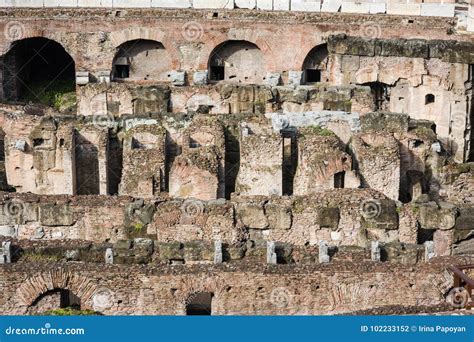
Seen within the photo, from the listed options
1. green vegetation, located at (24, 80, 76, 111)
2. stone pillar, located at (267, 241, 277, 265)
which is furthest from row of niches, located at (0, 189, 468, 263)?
green vegetation, located at (24, 80, 76, 111)

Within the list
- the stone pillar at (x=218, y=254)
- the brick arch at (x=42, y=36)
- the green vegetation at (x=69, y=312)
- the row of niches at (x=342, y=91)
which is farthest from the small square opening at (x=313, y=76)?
the green vegetation at (x=69, y=312)

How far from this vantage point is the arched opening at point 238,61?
41.1 meters

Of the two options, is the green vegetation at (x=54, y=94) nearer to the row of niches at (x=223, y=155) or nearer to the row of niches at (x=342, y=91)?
the row of niches at (x=342, y=91)

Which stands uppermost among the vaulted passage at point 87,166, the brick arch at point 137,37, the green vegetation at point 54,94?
the brick arch at point 137,37

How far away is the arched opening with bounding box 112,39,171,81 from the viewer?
41.0m

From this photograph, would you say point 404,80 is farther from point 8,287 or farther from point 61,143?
point 8,287

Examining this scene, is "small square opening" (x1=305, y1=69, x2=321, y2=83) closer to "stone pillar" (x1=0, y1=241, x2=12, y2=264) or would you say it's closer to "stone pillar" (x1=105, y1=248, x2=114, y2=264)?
"stone pillar" (x1=105, y1=248, x2=114, y2=264)

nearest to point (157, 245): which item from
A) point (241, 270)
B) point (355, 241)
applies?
point (241, 270)

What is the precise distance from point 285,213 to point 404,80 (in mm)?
11734

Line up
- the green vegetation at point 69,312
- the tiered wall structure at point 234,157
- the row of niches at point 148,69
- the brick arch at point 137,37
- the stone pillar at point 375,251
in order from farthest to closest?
the row of niches at point 148,69 < the brick arch at point 137,37 < the stone pillar at point 375,251 < the tiered wall structure at point 234,157 < the green vegetation at point 69,312

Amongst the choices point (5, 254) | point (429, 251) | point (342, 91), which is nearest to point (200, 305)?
point (5, 254)

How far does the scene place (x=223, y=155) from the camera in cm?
3119

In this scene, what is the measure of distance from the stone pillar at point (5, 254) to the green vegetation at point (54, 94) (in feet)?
48.6

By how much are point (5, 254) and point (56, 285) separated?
53.5 inches
